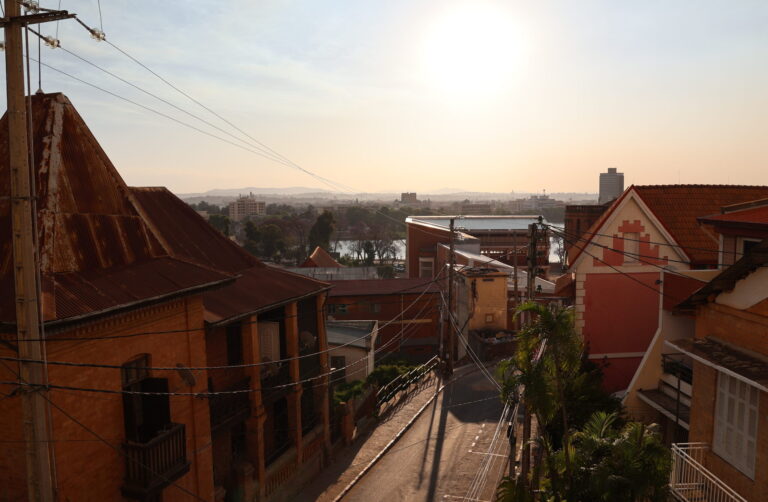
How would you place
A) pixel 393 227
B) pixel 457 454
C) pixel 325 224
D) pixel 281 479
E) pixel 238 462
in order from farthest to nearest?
1. pixel 393 227
2. pixel 325 224
3. pixel 457 454
4. pixel 281 479
5. pixel 238 462

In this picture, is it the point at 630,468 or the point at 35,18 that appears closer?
the point at 35,18

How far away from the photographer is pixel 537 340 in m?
11.5

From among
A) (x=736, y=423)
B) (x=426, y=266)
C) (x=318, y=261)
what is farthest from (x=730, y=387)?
(x=318, y=261)

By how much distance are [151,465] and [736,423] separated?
11.0 m

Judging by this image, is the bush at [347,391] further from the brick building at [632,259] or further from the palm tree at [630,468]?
the palm tree at [630,468]

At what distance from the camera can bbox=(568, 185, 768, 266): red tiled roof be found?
17611mm

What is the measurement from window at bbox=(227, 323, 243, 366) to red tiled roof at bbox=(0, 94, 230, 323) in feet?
13.1

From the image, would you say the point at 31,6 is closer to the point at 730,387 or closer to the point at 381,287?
the point at 730,387

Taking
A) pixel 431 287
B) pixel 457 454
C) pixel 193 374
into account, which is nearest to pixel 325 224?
pixel 431 287

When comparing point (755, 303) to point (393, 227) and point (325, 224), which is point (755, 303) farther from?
point (393, 227)

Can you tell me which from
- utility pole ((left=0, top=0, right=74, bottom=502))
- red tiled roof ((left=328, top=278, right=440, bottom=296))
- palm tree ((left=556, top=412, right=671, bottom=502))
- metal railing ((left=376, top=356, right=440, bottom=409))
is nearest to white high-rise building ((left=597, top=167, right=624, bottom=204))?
red tiled roof ((left=328, top=278, right=440, bottom=296))

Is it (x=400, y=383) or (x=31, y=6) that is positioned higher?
(x=31, y=6)

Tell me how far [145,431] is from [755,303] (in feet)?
39.8

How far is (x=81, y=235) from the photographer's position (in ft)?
34.2
